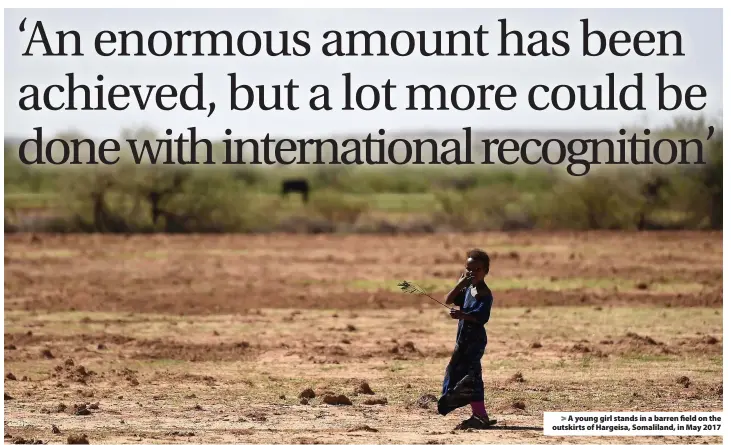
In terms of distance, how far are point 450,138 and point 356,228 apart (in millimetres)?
27181

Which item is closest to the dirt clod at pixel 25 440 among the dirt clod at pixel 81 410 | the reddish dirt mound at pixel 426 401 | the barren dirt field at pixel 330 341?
the barren dirt field at pixel 330 341

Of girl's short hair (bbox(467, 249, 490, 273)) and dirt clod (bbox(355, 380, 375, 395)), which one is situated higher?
girl's short hair (bbox(467, 249, 490, 273))

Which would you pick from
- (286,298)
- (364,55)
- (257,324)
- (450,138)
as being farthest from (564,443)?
(286,298)

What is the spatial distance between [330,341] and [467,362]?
288 inches

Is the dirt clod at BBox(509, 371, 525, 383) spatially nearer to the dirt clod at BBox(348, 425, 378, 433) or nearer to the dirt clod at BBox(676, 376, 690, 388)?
the dirt clod at BBox(676, 376, 690, 388)

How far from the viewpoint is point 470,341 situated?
9.18 m

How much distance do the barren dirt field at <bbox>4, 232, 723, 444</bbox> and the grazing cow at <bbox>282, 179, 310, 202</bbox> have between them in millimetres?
17716

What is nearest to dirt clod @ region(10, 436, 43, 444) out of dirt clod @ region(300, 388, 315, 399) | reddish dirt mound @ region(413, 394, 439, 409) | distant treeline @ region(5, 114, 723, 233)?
dirt clod @ region(300, 388, 315, 399)

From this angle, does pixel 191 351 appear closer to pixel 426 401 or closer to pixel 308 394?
pixel 308 394

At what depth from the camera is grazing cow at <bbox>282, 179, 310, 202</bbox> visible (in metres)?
50.0

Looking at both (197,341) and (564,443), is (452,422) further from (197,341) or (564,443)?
(197,341)

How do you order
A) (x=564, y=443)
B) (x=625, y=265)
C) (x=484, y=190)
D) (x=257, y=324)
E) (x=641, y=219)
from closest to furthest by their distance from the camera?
(x=564, y=443) → (x=257, y=324) → (x=625, y=265) → (x=641, y=219) → (x=484, y=190)

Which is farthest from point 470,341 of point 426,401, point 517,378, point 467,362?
point 517,378

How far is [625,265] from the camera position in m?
27.7
